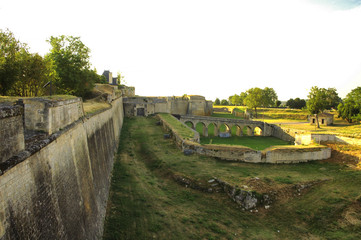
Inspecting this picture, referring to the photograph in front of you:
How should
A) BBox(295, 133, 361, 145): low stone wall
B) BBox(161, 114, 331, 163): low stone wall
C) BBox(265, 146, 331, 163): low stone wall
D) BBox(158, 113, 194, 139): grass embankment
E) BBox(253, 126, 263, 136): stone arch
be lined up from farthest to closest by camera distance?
BBox(253, 126, 263, 136): stone arch, BBox(295, 133, 361, 145): low stone wall, BBox(158, 113, 194, 139): grass embankment, BBox(265, 146, 331, 163): low stone wall, BBox(161, 114, 331, 163): low stone wall

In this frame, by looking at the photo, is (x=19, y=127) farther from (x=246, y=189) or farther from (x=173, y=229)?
(x=246, y=189)

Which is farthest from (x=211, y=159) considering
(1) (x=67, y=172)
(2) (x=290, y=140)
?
(2) (x=290, y=140)

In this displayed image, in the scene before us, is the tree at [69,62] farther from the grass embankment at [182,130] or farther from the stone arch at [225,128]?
the stone arch at [225,128]

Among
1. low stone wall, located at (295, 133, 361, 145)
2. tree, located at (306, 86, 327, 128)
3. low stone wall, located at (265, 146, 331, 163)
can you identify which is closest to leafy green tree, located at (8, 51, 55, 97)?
low stone wall, located at (265, 146, 331, 163)

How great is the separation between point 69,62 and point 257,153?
20109 millimetres

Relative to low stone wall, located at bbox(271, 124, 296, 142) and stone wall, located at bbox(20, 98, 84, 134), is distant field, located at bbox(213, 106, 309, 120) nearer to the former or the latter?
low stone wall, located at bbox(271, 124, 296, 142)

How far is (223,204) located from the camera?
1302cm

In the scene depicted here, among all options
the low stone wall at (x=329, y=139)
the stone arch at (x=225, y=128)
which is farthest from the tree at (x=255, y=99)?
the low stone wall at (x=329, y=139)

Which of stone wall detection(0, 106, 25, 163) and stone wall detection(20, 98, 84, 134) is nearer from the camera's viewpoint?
stone wall detection(0, 106, 25, 163)

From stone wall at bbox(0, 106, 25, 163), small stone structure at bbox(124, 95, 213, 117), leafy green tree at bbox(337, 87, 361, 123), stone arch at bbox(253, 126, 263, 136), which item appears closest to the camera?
stone wall at bbox(0, 106, 25, 163)

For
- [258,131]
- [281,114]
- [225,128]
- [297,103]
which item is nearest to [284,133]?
[258,131]

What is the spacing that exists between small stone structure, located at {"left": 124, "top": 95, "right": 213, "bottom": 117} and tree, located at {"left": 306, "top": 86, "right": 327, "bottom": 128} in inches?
1007

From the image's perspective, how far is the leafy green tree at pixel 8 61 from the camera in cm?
1253

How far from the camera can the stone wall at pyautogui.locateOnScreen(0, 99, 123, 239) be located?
4086 mm
